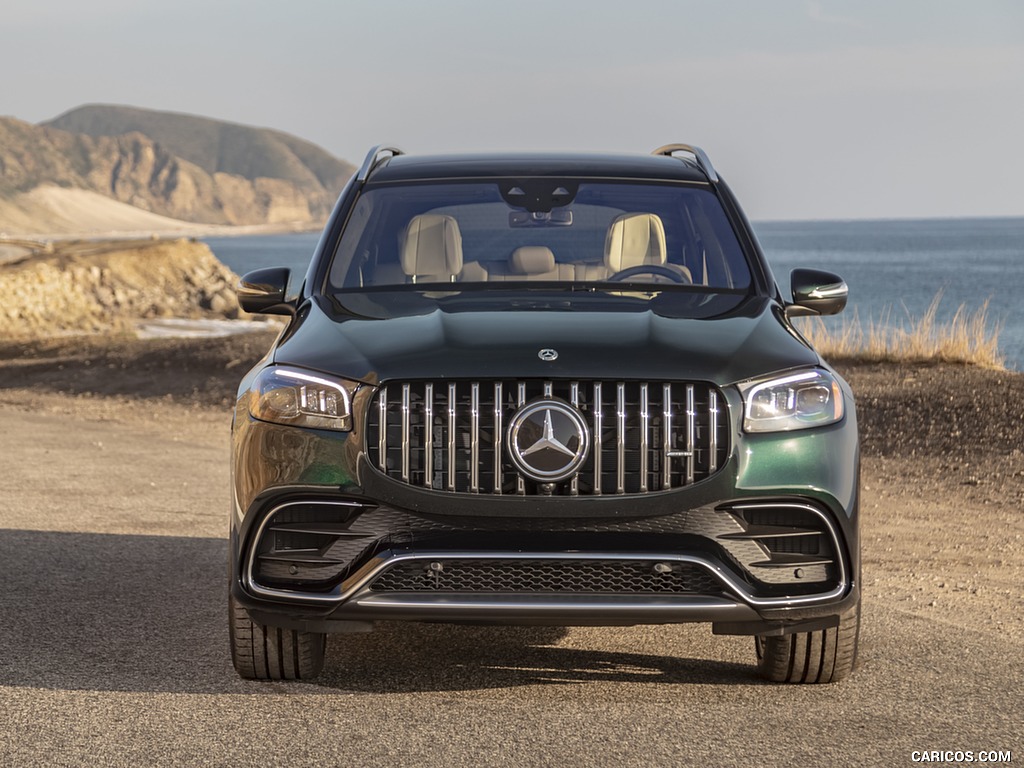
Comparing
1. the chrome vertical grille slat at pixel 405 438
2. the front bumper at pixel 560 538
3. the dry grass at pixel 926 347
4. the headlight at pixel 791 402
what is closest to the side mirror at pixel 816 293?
the headlight at pixel 791 402

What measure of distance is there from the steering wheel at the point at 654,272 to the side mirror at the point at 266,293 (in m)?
1.28

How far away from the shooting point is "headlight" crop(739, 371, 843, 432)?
4602 millimetres

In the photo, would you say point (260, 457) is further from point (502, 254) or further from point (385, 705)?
point (502, 254)

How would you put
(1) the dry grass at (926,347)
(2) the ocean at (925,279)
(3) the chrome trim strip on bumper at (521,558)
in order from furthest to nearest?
1. (2) the ocean at (925,279)
2. (1) the dry grass at (926,347)
3. (3) the chrome trim strip on bumper at (521,558)

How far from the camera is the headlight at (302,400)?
4621 mm

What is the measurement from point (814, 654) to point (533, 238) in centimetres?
228

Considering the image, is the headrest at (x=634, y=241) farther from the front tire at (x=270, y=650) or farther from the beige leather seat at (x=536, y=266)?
the front tire at (x=270, y=650)

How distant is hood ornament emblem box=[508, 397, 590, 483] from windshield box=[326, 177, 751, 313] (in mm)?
1348

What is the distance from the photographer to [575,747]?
4.51m

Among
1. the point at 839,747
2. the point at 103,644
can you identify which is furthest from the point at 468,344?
the point at 103,644

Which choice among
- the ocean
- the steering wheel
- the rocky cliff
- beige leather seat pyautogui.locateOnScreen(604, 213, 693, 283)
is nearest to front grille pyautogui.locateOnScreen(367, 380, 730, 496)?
the steering wheel

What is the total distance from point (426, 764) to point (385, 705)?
66 cm

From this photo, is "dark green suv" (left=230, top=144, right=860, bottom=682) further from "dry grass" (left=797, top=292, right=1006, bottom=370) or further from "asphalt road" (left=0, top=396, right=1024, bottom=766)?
"dry grass" (left=797, top=292, right=1006, bottom=370)

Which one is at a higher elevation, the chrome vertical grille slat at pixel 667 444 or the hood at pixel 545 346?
the hood at pixel 545 346
